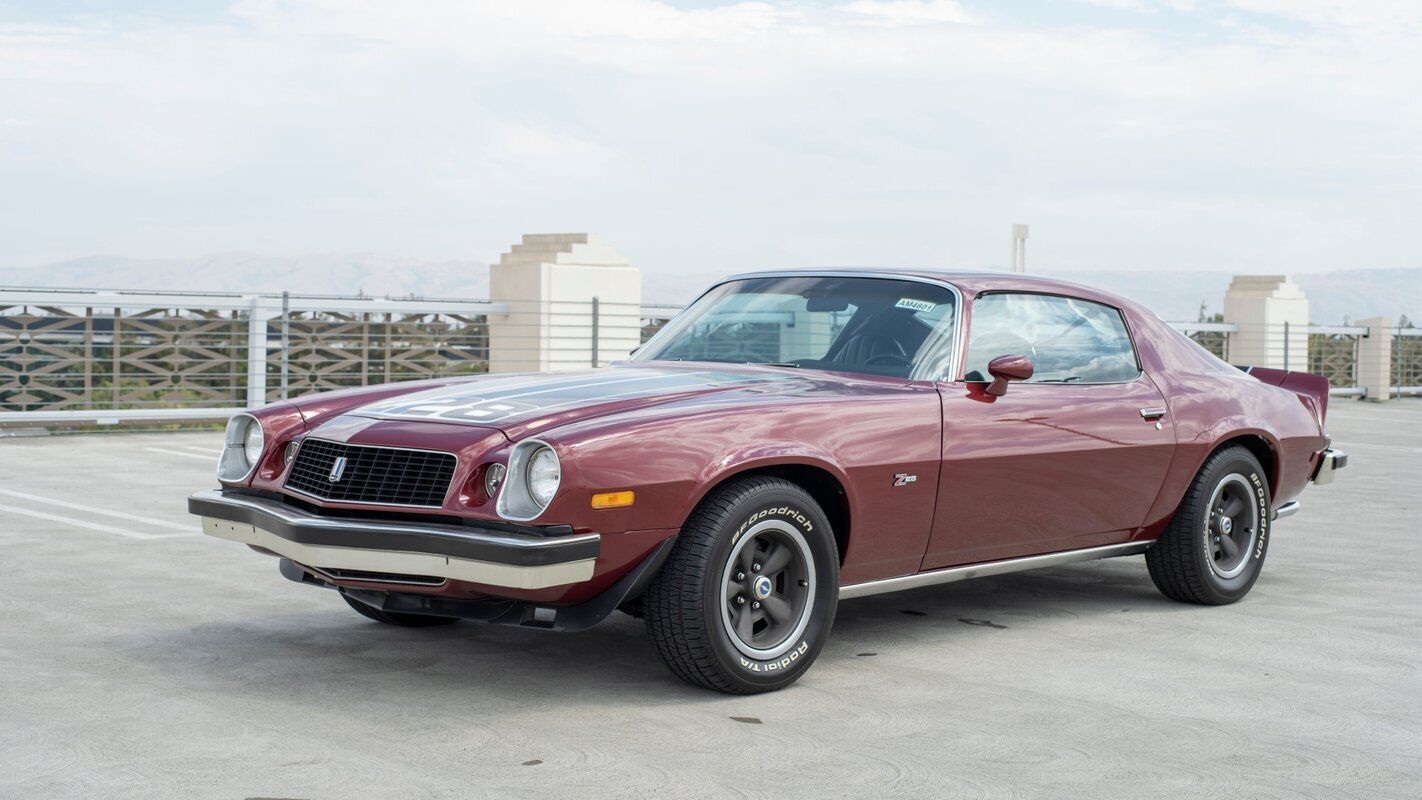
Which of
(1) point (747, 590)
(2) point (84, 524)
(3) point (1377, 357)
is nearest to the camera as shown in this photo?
(1) point (747, 590)

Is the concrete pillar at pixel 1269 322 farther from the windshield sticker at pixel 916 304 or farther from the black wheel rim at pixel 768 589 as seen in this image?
the black wheel rim at pixel 768 589

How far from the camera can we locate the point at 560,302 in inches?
790

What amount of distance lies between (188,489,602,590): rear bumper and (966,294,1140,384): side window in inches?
76.6

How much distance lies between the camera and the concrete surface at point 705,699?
4000 millimetres

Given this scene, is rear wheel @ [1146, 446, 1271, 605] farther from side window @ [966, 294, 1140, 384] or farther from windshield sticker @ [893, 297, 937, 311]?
windshield sticker @ [893, 297, 937, 311]

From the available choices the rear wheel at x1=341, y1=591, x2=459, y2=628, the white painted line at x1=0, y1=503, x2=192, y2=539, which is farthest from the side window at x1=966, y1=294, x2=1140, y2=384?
the white painted line at x1=0, y1=503, x2=192, y2=539

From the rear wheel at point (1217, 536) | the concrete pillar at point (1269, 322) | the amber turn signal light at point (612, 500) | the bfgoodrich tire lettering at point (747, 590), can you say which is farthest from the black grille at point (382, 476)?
the concrete pillar at point (1269, 322)

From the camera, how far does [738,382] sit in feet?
17.9

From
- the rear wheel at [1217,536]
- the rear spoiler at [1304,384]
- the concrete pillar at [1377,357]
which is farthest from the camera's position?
the concrete pillar at [1377,357]

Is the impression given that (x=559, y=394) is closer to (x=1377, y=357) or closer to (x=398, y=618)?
(x=398, y=618)

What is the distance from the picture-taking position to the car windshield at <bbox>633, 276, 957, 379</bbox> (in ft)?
19.0

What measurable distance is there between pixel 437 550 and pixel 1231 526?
3805mm

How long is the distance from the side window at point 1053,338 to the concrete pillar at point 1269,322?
22678mm

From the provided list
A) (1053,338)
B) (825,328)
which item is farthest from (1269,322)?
(825,328)
